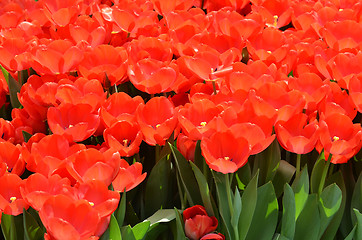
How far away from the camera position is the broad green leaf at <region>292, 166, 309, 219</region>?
1.18 m

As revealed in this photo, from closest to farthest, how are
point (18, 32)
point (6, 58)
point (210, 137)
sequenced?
1. point (210, 137)
2. point (6, 58)
3. point (18, 32)

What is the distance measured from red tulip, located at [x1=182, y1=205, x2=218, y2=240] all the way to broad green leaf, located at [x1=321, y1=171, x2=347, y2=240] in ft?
0.93

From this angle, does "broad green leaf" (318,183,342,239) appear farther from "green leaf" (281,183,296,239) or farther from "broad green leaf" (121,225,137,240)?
"broad green leaf" (121,225,137,240)

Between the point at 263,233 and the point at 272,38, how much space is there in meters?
0.60

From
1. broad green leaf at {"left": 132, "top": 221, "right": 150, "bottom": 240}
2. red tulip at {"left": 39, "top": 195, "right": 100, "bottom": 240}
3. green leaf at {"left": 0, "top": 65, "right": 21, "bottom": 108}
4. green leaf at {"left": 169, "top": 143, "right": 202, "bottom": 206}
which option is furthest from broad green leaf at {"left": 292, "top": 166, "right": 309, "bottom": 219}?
green leaf at {"left": 0, "top": 65, "right": 21, "bottom": 108}

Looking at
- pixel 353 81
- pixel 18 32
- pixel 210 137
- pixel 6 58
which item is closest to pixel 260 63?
pixel 353 81

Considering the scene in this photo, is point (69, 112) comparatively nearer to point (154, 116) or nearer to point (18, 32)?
point (154, 116)

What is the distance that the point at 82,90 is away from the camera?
135 centimetres

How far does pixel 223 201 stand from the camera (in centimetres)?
113

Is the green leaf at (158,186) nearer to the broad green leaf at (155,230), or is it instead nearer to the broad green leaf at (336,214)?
the broad green leaf at (155,230)

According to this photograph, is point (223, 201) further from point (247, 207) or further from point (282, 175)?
point (282, 175)

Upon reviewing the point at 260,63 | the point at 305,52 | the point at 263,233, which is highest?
the point at 260,63

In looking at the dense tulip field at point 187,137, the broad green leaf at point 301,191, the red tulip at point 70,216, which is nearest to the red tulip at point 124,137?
the dense tulip field at point 187,137

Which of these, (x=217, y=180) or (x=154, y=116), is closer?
(x=217, y=180)
